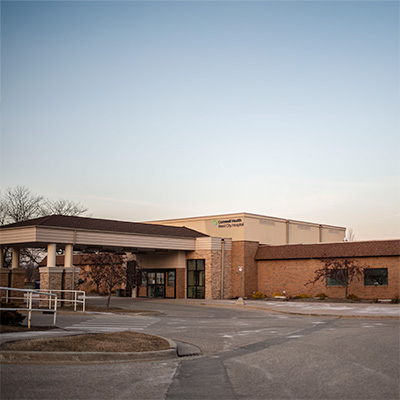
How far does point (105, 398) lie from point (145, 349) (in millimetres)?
4568

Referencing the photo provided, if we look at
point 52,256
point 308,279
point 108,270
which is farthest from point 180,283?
point 108,270

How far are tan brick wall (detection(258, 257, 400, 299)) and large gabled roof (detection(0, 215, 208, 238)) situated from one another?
275 inches

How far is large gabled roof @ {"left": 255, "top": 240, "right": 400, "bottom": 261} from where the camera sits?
38406 millimetres

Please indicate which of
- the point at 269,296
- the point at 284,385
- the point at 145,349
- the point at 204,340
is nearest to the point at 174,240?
the point at 269,296

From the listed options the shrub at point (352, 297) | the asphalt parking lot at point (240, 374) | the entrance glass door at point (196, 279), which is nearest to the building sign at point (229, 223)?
the entrance glass door at point (196, 279)

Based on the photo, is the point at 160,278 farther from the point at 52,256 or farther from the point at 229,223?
the point at 52,256

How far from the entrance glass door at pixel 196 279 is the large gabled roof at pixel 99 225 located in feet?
7.86

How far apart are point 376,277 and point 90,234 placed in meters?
20.1

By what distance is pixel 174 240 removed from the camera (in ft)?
140

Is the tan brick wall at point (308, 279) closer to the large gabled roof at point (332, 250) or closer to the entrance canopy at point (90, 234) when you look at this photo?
the large gabled roof at point (332, 250)

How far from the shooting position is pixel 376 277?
38500mm

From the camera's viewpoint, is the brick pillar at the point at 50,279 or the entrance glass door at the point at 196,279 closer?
the brick pillar at the point at 50,279

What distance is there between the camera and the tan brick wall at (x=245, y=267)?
146 feet

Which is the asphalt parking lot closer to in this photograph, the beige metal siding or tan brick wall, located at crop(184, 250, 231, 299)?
the beige metal siding
